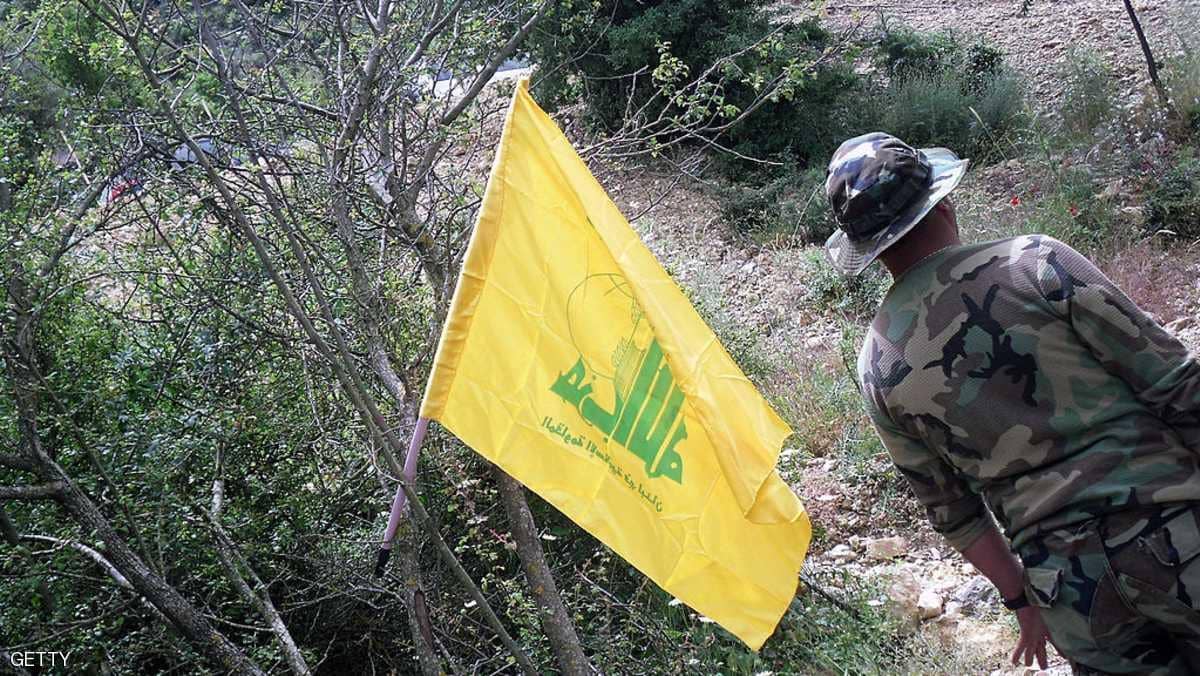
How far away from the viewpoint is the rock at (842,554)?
4961mm

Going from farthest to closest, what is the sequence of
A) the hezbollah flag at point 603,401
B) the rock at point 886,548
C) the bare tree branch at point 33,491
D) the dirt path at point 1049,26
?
the dirt path at point 1049,26, the rock at point 886,548, the bare tree branch at point 33,491, the hezbollah flag at point 603,401

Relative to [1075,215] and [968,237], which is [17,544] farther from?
[1075,215]

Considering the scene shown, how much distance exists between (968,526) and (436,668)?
164cm

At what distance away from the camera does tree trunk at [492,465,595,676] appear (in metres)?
3.23

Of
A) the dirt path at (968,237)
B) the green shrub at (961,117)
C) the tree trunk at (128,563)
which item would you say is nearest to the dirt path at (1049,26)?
the dirt path at (968,237)

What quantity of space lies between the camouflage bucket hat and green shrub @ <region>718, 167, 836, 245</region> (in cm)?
621

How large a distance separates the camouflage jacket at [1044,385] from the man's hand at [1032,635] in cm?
25

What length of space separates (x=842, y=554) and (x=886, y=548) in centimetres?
21

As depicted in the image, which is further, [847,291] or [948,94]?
[948,94]

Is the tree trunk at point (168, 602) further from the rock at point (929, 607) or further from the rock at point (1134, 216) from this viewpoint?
the rock at point (1134, 216)

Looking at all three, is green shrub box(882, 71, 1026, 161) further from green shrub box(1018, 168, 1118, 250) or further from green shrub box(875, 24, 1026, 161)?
green shrub box(1018, 168, 1118, 250)

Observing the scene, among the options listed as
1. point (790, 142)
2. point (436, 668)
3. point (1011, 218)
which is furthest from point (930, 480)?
point (790, 142)

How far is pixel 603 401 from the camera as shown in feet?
8.49

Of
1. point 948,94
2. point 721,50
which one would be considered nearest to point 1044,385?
point 721,50
